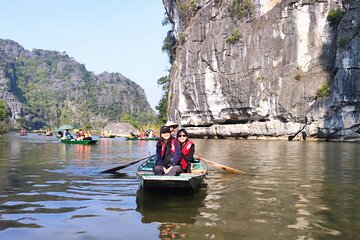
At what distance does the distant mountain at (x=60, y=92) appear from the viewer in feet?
421

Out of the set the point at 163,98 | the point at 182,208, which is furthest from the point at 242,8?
the point at 182,208

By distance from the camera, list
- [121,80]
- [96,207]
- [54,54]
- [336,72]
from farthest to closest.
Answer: [54,54], [121,80], [336,72], [96,207]

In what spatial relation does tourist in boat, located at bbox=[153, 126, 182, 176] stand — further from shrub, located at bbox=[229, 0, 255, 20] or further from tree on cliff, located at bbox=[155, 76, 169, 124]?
tree on cliff, located at bbox=[155, 76, 169, 124]

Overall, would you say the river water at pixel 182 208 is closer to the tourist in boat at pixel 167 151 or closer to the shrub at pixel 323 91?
the tourist in boat at pixel 167 151

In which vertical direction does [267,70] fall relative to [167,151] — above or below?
above

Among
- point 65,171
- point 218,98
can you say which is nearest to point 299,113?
point 218,98

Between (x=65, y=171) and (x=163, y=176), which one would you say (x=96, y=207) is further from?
(x=65, y=171)

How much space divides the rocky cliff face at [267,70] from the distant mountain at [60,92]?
67167 mm

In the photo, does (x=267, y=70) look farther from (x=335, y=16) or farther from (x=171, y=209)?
(x=171, y=209)

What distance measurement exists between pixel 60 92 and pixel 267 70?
121 m

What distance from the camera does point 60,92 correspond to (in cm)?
15175

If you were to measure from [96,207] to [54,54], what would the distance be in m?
204

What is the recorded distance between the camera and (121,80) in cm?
17188

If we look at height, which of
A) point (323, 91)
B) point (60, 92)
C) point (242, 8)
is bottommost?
point (323, 91)
